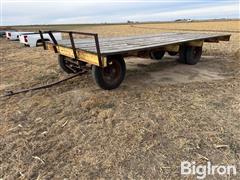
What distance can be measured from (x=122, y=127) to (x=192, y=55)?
4349mm

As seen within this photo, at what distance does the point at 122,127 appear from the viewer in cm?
394

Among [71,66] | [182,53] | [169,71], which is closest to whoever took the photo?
[71,66]

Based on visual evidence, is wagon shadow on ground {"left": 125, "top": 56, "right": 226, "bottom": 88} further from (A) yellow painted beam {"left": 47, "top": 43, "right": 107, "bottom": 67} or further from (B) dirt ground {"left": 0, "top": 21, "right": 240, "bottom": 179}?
(A) yellow painted beam {"left": 47, "top": 43, "right": 107, "bottom": 67}

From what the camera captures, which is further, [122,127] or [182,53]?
[182,53]

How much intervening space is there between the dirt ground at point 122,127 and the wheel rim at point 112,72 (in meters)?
0.25

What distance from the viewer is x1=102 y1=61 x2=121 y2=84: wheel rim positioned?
5.24m

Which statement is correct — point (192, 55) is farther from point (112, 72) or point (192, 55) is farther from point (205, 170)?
point (205, 170)

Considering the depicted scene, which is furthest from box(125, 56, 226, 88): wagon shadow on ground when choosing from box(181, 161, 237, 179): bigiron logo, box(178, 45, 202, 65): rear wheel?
box(181, 161, 237, 179): bigiron logo

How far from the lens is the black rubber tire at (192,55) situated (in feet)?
24.4

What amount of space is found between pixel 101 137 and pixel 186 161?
1.18 metres

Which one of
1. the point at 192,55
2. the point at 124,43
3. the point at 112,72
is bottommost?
the point at 192,55

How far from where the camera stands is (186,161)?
3.14 meters

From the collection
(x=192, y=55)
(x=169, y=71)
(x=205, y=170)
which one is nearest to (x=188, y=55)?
(x=192, y=55)

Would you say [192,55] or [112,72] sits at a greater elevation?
[112,72]
